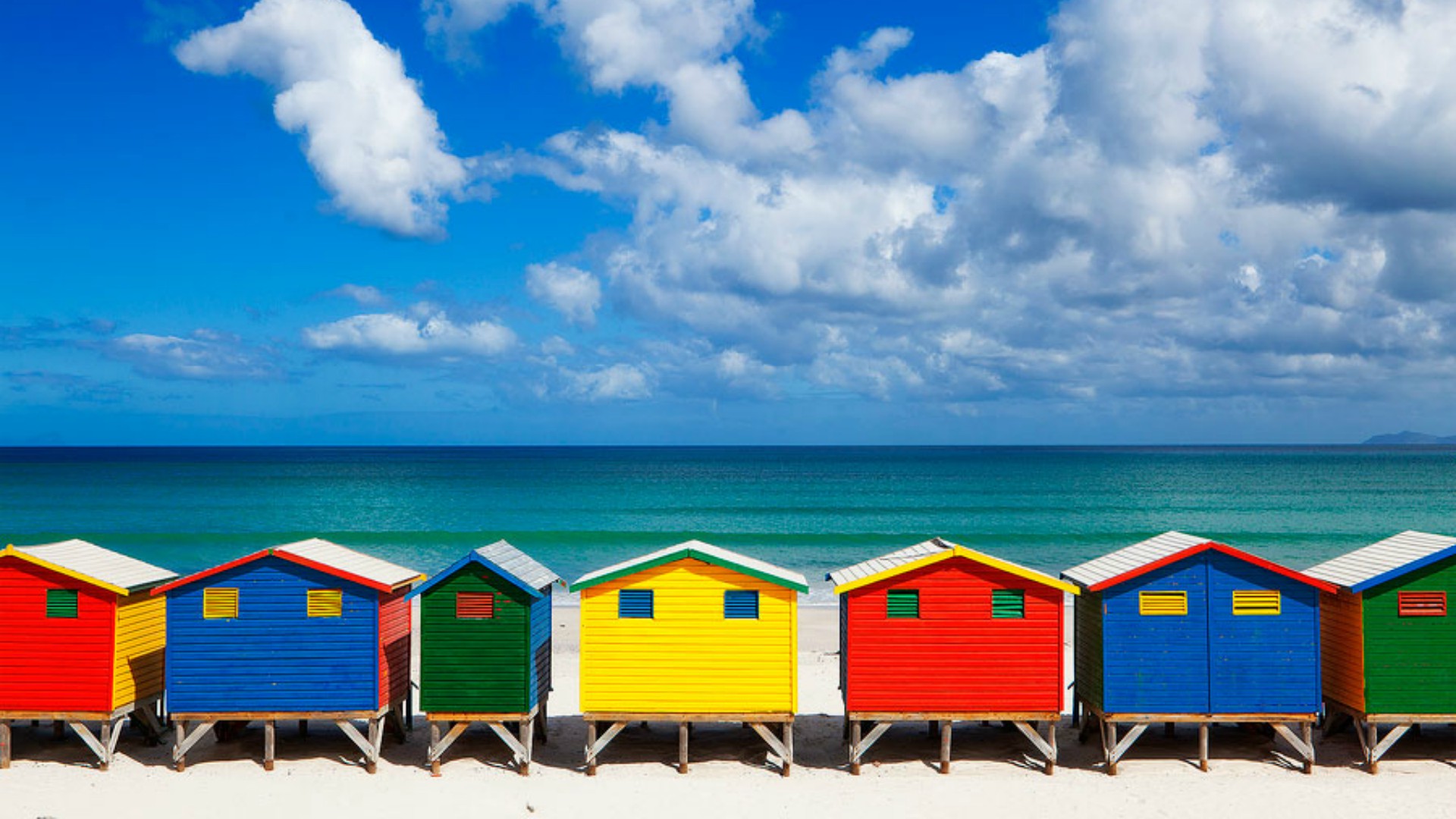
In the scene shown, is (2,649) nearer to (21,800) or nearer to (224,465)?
(21,800)

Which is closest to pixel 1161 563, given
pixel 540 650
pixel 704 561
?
pixel 704 561

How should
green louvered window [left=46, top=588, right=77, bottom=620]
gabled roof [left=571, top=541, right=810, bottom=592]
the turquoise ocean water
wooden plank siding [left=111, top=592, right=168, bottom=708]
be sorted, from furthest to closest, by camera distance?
the turquoise ocean water < wooden plank siding [left=111, top=592, right=168, bottom=708] < green louvered window [left=46, top=588, right=77, bottom=620] < gabled roof [left=571, top=541, right=810, bottom=592]

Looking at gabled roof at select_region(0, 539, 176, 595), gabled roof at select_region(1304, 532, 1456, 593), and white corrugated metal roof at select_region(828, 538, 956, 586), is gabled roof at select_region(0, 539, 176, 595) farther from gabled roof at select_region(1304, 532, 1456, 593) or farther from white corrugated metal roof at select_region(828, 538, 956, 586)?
gabled roof at select_region(1304, 532, 1456, 593)

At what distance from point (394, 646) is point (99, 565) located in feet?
17.7

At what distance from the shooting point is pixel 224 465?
563 ft

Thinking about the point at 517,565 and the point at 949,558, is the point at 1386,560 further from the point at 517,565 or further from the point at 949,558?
Answer: the point at 517,565

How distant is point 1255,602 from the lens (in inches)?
699

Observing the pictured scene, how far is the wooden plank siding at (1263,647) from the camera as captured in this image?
17750mm

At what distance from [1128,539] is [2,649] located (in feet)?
188

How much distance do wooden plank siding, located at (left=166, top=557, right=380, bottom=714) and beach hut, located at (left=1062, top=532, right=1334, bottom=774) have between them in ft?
40.2

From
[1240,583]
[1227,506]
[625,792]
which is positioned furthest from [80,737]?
[1227,506]

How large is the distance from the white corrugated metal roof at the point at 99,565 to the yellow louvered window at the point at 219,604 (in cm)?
141

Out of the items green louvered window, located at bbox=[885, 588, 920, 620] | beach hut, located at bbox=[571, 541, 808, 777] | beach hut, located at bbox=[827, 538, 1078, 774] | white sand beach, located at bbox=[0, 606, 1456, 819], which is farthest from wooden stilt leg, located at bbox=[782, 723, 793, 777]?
green louvered window, located at bbox=[885, 588, 920, 620]

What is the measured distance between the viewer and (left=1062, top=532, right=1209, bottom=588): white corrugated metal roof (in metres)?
17.8
